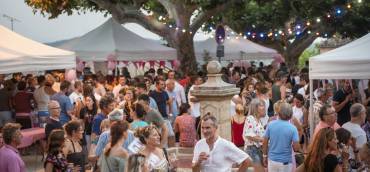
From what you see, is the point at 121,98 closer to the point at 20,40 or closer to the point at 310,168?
the point at 20,40

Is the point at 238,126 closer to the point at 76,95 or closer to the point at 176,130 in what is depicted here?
the point at 176,130

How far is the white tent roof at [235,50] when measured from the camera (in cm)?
2261

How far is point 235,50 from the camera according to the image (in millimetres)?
22969

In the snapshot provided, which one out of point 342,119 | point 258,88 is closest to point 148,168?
point 258,88

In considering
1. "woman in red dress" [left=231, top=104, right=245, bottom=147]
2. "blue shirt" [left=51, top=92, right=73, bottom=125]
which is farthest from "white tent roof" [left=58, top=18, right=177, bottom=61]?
"woman in red dress" [left=231, top=104, right=245, bottom=147]

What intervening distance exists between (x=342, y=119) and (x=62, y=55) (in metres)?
5.57

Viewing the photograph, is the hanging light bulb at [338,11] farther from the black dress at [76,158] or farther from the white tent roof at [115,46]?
the black dress at [76,158]

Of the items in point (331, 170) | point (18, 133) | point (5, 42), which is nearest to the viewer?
point (331, 170)

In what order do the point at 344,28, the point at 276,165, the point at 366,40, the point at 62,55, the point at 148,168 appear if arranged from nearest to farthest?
the point at 148,168
the point at 276,165
the point at 366,40
the point at 62,55
the point at 344,28

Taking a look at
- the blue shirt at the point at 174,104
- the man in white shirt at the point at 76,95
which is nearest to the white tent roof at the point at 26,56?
the man in white shirt at the point at 76,95

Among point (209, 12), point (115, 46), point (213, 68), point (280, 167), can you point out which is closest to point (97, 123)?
point (213, 68)

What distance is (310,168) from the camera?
538cm

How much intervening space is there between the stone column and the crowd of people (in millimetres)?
291

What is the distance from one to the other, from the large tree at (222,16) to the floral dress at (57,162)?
13.9m
